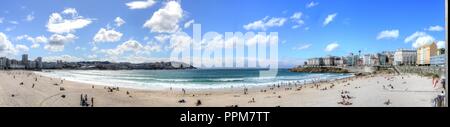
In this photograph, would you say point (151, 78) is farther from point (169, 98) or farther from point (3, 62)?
point (3, 62)

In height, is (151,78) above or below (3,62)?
below

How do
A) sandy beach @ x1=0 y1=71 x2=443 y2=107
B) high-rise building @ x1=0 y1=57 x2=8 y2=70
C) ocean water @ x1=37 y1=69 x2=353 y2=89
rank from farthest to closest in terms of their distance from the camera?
ocean water @ x1=37 y1=69 x2=353 y2=89 → high-rise building @ x1=0 y1=57 x2=8 y2=70 → sandy beach @ x1=0 y1=71 x2=443 y2=107

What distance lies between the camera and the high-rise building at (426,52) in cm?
351

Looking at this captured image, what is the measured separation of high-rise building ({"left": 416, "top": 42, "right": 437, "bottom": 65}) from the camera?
3507 mm

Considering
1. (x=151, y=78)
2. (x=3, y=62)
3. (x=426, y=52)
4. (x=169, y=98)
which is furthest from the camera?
(x=151, y=78)

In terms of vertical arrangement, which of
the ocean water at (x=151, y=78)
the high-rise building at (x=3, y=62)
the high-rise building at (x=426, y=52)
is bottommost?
the ocean water at (x=151, y=78)

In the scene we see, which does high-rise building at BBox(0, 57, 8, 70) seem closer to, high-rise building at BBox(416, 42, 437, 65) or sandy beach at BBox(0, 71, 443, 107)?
sandy beach at BBox(0, 71, 443, 107)

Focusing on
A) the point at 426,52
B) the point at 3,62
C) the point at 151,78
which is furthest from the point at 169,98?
the point at 151,78

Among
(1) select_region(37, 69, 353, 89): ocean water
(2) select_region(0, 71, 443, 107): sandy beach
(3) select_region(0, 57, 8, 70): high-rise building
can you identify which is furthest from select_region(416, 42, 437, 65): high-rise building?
(3) select_region(0, 57, 8, 70): high-rise building

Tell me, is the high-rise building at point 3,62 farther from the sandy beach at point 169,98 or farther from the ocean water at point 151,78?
the ocean water at point 151,78

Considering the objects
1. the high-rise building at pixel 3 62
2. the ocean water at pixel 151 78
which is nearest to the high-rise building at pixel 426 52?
the ocean water at pixel 151 78

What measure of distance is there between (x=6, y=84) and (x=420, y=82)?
584 cm

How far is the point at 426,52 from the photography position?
3838 millimetres
